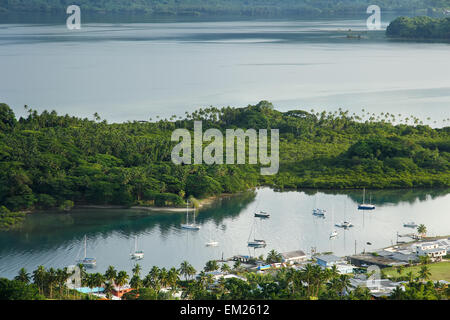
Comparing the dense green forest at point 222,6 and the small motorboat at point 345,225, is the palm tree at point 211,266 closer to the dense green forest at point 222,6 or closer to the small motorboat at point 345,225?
the small motorboat at point 345,225

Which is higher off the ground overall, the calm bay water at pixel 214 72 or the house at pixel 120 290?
the calm bay water at pixel 214 72

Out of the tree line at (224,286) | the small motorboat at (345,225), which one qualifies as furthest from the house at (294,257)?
the small motorboat at (345,225)

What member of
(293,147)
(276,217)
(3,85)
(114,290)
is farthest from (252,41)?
(114,290)

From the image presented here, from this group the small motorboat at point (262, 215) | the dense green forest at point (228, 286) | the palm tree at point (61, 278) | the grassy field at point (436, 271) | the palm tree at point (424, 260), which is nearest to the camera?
the dense green forest at point (228, 286)

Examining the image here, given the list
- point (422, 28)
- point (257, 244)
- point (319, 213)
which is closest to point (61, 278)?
point (257, 244)

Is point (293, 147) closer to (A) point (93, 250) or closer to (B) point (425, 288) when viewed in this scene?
(A) point (93, 250)

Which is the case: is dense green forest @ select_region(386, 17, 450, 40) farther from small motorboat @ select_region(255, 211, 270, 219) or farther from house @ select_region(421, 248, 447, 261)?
house @ select_region(421, 248, 447, 261)
